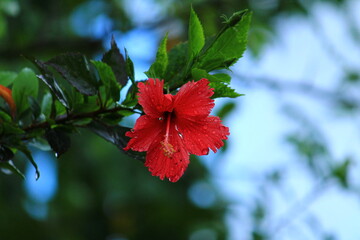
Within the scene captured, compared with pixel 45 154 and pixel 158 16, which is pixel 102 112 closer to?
pixel 158 16

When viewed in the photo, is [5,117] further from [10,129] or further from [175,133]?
Result: [175,133]

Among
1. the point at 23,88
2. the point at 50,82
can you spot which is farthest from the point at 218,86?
the point at 23,88

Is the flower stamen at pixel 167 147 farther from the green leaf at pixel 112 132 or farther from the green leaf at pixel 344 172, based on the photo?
the green leaf at pixel 344 172

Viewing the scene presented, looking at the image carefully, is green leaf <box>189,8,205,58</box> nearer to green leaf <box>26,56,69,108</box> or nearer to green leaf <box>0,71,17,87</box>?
green leaf <box>26,56,69,108</box>

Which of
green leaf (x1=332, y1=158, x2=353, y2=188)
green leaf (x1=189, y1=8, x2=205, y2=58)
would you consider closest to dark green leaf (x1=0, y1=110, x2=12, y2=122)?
green leaf (x1=189, y1=8, x2=205, y2=58)

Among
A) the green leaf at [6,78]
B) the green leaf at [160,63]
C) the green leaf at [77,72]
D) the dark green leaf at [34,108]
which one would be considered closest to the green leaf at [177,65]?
the green leaf at [160,63]

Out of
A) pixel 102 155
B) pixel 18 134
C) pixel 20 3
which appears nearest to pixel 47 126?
pixel 18 134
